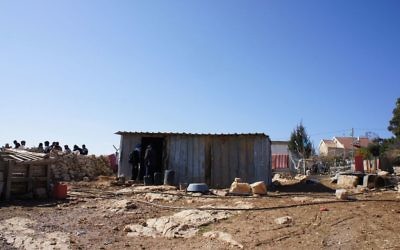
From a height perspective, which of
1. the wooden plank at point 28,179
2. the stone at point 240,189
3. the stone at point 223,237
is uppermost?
the wooden plank at point 28,179

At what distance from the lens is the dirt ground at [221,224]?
22.9 feet

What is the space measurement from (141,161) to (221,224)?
1090cm

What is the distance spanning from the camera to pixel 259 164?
61.7ft

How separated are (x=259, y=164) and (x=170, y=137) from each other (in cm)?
443

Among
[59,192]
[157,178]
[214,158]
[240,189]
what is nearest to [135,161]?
[157,178]

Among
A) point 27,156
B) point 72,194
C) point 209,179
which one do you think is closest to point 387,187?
point 209,179

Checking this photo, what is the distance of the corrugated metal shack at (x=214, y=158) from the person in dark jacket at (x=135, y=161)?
27cm

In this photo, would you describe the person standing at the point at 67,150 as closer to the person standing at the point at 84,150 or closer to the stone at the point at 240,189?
the person standing at the point at 84,150

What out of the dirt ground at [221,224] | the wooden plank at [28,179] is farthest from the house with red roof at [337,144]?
the wooden plank at [28,179]

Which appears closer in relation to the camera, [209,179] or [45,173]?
[45,173]

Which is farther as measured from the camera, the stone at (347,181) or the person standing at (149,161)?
the person standing at (149,161)

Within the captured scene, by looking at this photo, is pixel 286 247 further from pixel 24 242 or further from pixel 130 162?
pixel 130 162

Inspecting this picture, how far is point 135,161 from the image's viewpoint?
18766 millimetres

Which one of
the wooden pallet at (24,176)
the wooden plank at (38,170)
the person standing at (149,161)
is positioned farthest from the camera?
the person standing at (149,161)
